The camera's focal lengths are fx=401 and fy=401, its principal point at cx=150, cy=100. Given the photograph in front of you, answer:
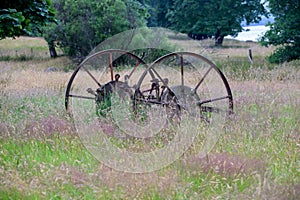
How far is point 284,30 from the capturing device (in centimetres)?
1609

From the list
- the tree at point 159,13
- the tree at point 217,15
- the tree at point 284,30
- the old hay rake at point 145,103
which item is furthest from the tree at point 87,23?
the tree at point 159,13

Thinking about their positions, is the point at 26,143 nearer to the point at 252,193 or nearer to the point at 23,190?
the point at 23,190

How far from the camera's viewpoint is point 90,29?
824 inches

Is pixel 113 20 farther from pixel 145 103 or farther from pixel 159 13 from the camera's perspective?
pixel 159 13

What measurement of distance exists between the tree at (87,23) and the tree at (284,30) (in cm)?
753

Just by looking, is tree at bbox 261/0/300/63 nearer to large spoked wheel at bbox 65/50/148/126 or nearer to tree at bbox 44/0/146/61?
tree at bbox 44/0/146/61

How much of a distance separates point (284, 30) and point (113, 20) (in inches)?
346

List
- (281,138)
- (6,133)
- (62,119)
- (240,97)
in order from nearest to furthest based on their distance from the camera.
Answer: (281,138)
(6,133)
(62,119)
(240,97)

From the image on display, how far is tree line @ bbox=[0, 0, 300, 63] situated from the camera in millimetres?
7738

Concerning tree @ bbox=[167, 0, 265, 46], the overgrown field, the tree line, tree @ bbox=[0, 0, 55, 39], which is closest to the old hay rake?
the overgrown field

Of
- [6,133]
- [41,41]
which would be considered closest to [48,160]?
[6,133]

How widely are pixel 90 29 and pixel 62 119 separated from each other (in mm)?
15256

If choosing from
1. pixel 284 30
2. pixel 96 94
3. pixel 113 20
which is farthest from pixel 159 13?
pixel 96 94

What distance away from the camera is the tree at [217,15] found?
3328cm
